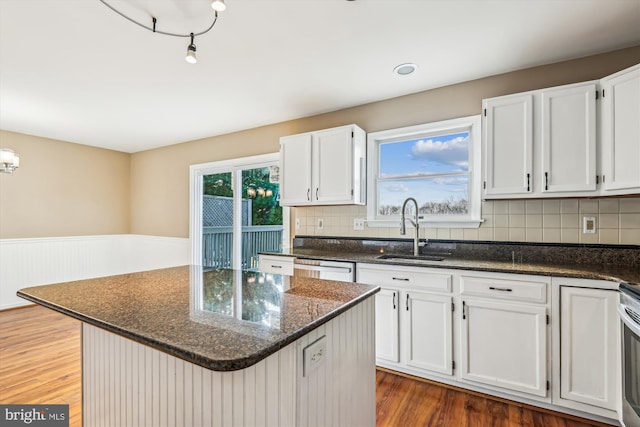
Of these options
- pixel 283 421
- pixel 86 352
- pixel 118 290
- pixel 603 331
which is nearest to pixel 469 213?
pixel 603 331

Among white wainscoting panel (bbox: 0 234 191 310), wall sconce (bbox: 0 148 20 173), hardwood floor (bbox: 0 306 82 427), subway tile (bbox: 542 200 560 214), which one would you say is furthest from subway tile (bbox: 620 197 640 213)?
wall sconce (bbox: 0 148 20 173)

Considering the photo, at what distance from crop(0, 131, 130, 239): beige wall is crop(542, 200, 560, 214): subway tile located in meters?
6.02

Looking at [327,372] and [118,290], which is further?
[118,290]

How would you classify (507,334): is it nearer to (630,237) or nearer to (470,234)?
(470,234)

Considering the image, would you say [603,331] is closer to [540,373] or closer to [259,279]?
[540,373]

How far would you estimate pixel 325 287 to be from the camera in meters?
1.49

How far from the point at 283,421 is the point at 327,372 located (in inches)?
9.9

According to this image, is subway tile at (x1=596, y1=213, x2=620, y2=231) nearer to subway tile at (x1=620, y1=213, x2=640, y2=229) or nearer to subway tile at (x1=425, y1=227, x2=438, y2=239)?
subway tile at (x1=620, y1=213, x2=640, y2=229)

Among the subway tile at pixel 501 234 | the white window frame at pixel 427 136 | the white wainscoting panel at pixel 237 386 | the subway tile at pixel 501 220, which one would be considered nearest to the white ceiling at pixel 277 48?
the white window frame at pixel 427 136

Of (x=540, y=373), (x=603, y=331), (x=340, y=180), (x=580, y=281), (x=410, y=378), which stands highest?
(x=340, y=180)

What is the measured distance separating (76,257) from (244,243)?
2757 millimetres

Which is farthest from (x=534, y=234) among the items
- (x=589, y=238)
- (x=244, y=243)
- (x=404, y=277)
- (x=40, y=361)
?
(x=40, y=361)

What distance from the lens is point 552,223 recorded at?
8.02ft

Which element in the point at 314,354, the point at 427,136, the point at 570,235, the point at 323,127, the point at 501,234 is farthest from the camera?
the point at 323,127
